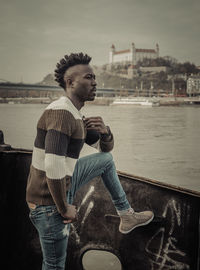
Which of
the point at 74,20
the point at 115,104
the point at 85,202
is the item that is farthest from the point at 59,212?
the point at 115,104

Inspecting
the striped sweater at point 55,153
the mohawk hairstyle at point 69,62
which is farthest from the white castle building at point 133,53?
the striped sweater at point 55,153

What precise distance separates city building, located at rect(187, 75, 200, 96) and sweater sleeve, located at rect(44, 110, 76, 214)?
5.67ft

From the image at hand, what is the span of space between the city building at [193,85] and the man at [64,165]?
1454mm

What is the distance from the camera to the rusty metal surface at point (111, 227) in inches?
47.2

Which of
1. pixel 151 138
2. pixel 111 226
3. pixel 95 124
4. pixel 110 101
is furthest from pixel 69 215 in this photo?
pixel 110 101

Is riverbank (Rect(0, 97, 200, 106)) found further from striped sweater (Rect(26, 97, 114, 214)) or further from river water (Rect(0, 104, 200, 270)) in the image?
striped sweater (Rect(26, 97, 114, 214))

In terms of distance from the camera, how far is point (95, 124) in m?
1.19

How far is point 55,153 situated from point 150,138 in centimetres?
213

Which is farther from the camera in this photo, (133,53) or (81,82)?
(133,53)

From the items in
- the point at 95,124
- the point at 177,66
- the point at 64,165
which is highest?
the point at 177,66

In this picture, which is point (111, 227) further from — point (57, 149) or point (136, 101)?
point (136, 101)

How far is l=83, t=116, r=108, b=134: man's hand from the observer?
3.86 feet

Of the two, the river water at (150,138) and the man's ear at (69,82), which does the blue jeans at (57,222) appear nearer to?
the man's ear at (69,82)

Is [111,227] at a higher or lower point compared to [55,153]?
lower
